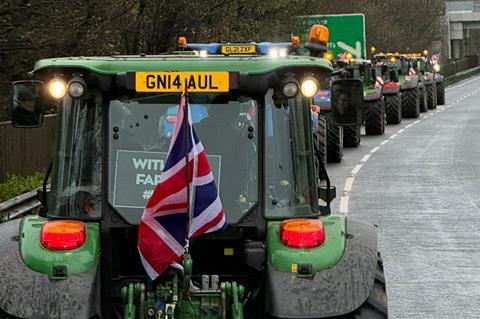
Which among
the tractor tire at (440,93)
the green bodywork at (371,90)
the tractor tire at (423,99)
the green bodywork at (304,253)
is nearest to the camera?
the green bodywork at (304,253)

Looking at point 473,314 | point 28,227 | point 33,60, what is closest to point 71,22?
point 33,60

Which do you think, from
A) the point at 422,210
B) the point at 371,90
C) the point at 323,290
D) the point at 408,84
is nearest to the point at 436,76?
the point at 408,84

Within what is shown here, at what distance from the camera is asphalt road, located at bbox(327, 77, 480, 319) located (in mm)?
A: 10195

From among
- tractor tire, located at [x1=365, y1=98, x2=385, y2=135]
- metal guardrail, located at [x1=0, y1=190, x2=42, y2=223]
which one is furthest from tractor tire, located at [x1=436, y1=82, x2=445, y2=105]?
metal guardrail, located at [x1=0, y1=190, x2=42, y2=223]

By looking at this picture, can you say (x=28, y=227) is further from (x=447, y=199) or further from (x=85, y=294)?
(x=447, y=199)

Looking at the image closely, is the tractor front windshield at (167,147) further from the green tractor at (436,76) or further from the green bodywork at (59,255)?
the green tractor at (436,76)

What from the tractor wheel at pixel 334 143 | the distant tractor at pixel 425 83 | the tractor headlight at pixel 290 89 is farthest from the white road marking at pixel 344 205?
the distant tractor at pixel 425 83

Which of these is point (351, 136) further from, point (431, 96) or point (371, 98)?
point (431, 96)

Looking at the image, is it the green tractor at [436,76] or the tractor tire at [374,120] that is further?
the green tractor at [436,76]

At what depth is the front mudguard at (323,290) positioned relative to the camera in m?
5.63

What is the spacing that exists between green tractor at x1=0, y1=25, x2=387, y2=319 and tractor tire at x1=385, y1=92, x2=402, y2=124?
3023 centimetres

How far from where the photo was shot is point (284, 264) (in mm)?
5867

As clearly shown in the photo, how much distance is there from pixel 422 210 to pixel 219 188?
1051 centimetres

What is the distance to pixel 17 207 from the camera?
1459 cm
